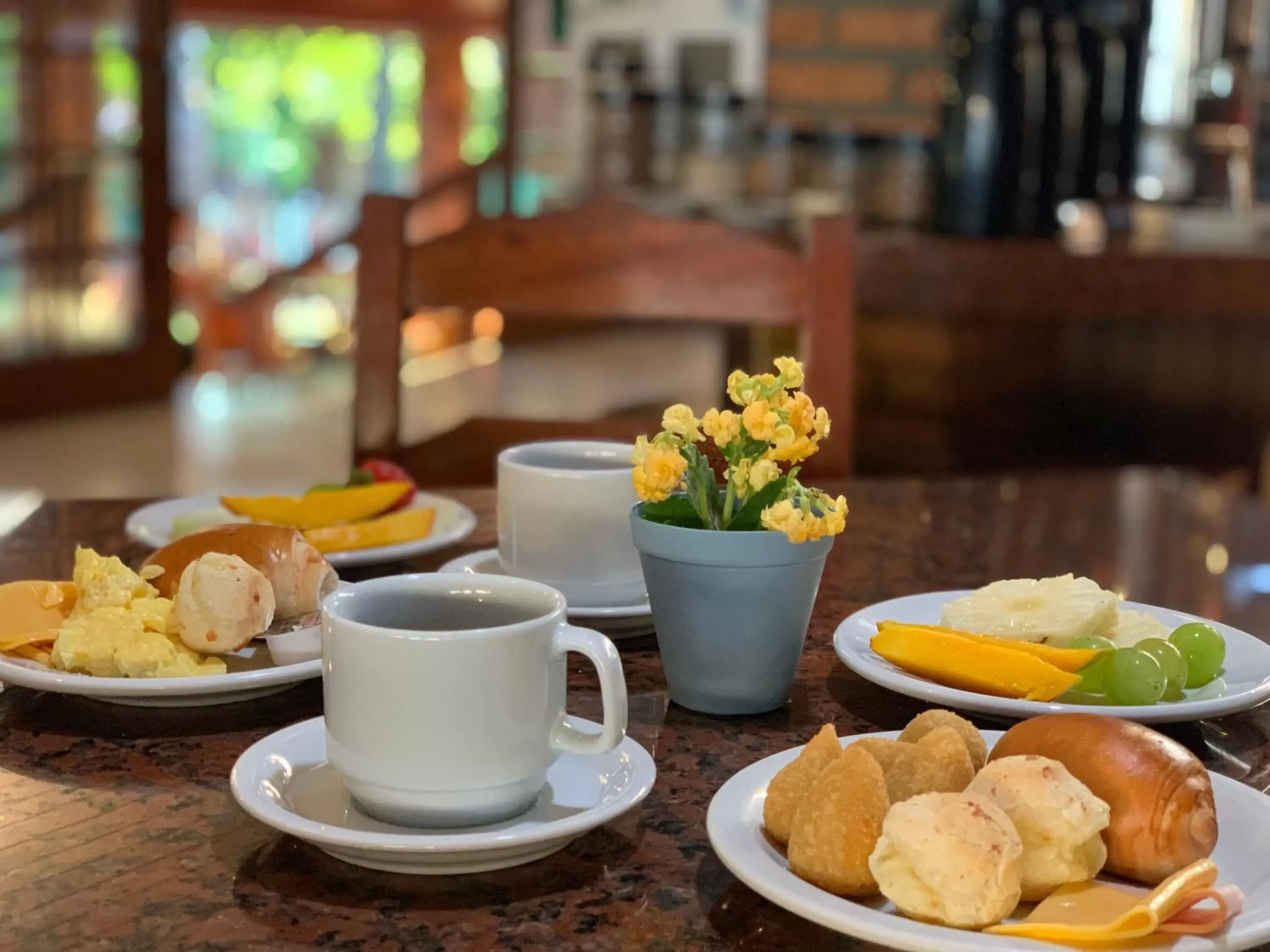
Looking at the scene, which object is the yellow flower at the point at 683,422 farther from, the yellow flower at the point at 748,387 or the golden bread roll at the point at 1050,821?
the golden bread roll at the point at 1050,821

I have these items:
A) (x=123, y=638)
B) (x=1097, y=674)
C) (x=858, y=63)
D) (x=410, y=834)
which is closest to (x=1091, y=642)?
(x=1097, y=674)

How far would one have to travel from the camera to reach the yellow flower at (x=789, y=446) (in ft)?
2.26

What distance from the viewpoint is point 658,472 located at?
697 millimetres

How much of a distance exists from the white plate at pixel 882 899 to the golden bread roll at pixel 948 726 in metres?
0.03

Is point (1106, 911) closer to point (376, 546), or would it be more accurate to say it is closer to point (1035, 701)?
point (1035, 701)

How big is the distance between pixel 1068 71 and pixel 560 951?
2.66m

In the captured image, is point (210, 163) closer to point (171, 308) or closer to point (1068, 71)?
point (171, 308)

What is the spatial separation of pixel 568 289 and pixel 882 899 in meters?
1.07

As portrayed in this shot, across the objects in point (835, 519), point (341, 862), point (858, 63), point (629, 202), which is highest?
point (858, 63)

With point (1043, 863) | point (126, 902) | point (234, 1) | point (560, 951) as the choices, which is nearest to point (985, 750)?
point (1043, 863)

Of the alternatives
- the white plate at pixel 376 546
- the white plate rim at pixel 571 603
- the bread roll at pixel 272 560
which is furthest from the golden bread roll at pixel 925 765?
the white plate at pixel 376 546

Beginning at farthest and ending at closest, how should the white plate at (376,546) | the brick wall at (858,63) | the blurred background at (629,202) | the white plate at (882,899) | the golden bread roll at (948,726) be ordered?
the brick wall at (858,63) < the blurred background at (629,202) < the white plate at (376,546) < the golden bread roll at (948,726) < the white plate at (882,899)

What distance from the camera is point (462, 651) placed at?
56cm

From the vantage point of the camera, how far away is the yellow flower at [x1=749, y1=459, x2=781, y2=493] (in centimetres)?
70
